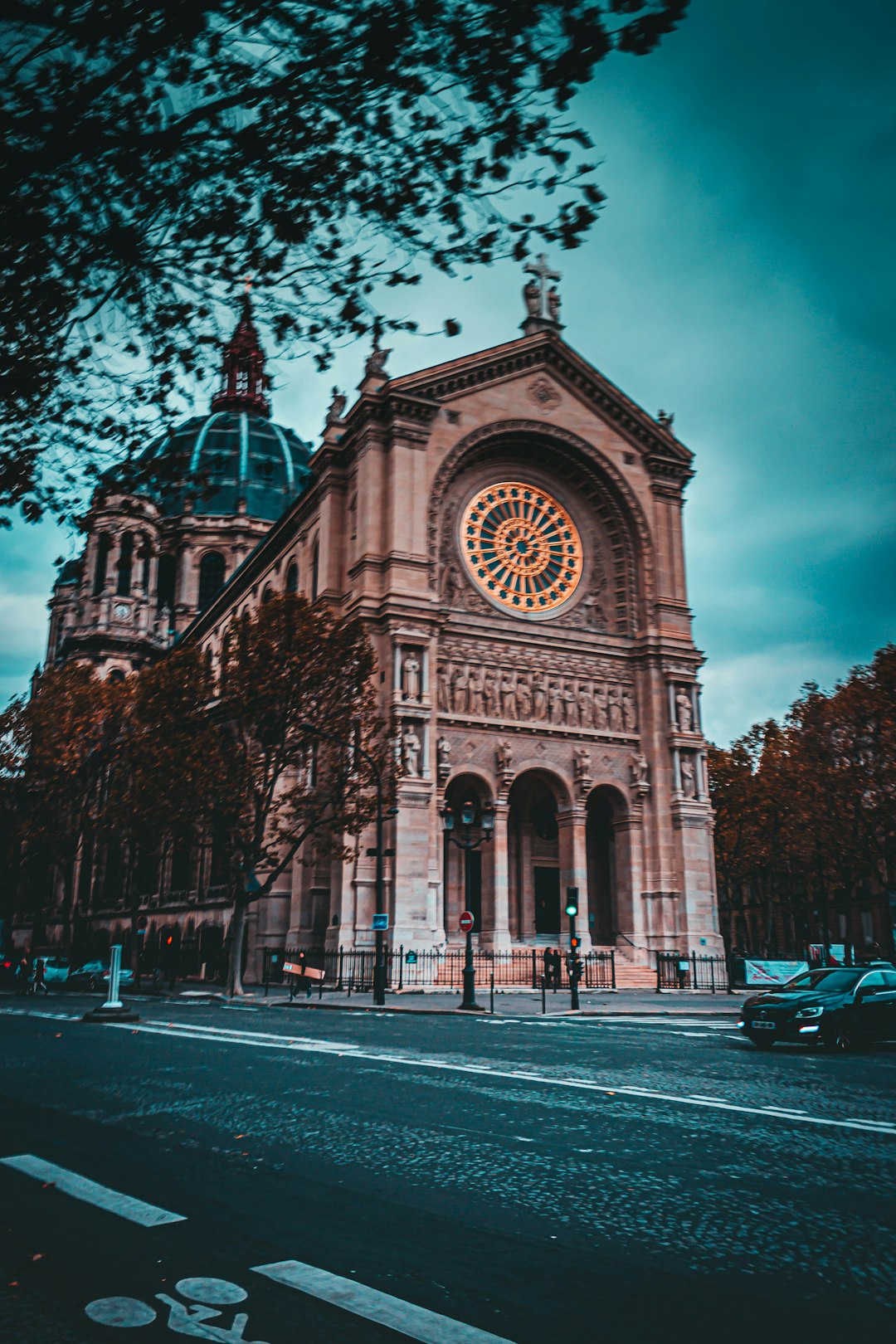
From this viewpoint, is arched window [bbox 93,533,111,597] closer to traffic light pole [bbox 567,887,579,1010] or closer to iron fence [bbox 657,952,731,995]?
iron fence [bbox 657,952,731,995]

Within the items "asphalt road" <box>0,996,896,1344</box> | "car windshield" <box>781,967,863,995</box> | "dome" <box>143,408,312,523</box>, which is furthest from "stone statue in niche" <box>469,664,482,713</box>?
"dome" <box>143,408,312,523</box>

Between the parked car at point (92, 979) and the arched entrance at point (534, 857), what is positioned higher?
the arched entrance at point (534, 857)

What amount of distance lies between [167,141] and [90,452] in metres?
3.68

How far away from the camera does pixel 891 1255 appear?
511 centimetres

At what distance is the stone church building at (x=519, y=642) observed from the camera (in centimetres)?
3994

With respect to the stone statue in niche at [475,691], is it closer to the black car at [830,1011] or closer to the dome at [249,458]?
the black car at [830,1011]

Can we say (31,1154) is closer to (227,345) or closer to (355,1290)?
(355,1290)

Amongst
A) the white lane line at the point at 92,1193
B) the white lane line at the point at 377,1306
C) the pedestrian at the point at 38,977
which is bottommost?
the white lane line at the point at 377,1306

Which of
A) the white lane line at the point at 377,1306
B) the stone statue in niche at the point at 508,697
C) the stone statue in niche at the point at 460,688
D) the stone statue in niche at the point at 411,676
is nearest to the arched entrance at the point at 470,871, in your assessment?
the stone statue in niche at the point at 460,688

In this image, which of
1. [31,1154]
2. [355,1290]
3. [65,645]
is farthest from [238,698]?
[65,645]

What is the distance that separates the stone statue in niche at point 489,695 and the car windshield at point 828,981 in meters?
24.2

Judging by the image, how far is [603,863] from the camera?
152 feet

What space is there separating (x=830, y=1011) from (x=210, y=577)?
73.6m

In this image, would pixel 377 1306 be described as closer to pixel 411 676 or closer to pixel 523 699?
pixel 411 676
